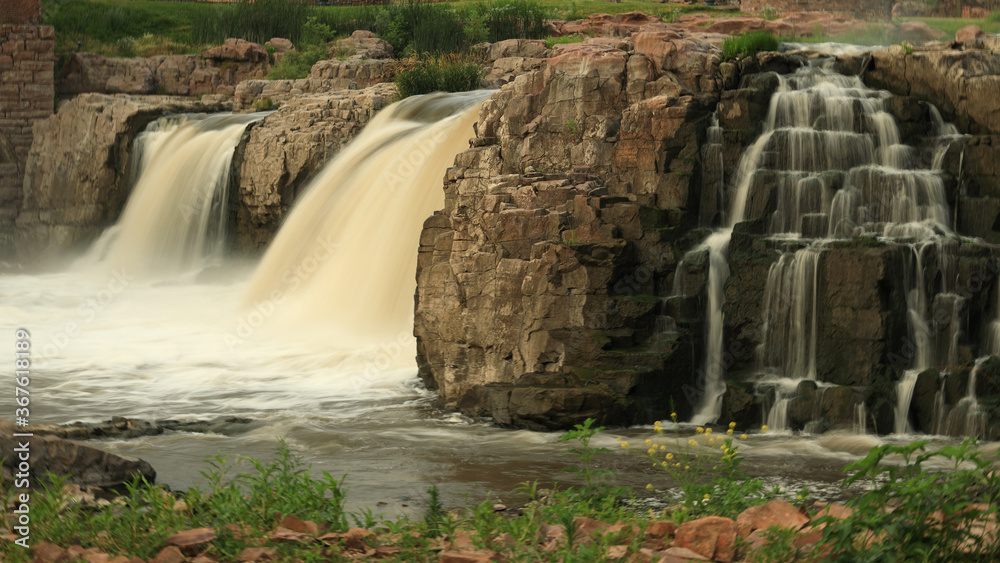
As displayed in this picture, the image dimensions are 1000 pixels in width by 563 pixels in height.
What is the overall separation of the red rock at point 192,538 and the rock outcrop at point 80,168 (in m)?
17.9

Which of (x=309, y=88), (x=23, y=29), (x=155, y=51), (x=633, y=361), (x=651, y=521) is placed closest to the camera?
(x=651, y=521)

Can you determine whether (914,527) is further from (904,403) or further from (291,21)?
(291,21)

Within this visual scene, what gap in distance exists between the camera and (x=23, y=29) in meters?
23.9

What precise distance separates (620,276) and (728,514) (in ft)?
16.0

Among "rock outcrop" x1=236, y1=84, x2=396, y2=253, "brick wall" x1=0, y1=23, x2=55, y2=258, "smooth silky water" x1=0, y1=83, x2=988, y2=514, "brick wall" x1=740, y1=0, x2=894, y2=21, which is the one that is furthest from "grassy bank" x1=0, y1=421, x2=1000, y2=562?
"brick wall" x1=0, y1=23, x2=55, y2=258

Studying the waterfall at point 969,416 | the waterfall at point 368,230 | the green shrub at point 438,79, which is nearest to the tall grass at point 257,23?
the green shrub at point 438,79

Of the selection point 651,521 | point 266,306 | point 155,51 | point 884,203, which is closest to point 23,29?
point 155,51

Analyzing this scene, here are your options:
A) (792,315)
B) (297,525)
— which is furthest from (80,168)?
(297,525)

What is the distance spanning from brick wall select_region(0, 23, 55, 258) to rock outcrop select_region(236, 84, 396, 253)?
27.7 feet

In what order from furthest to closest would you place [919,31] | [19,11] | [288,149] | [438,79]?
[19,11]
[438,79]
[288,149]
[919,31]

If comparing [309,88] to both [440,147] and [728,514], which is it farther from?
[728,514]

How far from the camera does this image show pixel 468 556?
4.73 m

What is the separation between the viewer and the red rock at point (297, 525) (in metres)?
5.27

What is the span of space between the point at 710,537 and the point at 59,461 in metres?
4.24
